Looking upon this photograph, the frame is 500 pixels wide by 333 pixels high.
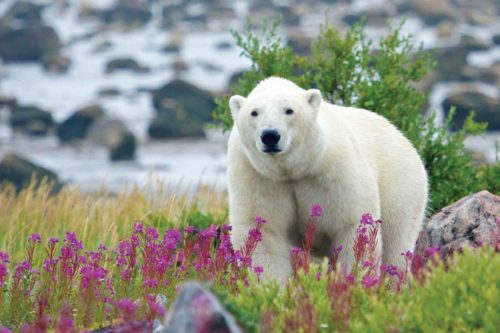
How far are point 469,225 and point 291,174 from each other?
4.08 ft

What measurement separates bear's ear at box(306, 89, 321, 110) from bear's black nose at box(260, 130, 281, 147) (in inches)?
21.5

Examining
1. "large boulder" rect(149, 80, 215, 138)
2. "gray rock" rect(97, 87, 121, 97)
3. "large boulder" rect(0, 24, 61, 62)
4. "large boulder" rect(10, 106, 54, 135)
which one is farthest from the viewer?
"large boulder" rect(0, 24, 61, 62)

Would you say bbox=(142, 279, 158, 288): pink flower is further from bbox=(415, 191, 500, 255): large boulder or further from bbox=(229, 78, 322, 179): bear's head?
bbox=(415, 191, 500, 255): large boulder

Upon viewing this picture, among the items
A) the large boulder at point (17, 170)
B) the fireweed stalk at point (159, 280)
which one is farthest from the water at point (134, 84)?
the fireweed stalk at point (159, 280)

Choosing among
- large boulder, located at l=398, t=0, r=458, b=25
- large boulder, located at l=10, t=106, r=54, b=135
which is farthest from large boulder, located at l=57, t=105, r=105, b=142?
large boulder, located at l=398, t=0, r=458, b=25

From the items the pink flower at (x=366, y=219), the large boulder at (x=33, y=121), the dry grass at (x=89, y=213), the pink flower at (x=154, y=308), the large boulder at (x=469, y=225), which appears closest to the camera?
the pink flower at (x=154, y=308)

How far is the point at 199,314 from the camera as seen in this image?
3.64 meters

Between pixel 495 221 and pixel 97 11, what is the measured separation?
4354 cm

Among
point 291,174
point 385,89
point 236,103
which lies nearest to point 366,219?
point 291,174

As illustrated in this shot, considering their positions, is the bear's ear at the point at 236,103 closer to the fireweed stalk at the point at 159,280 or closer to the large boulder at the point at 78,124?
the fireweed stalk at the point at 159,280

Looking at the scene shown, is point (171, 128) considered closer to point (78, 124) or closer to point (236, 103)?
point (78, 124)

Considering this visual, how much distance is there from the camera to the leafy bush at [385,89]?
9.04 meters

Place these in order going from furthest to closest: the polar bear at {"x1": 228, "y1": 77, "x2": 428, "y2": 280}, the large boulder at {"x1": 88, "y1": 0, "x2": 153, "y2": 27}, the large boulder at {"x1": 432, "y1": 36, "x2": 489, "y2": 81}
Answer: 1. the large boulder at {"x1": 88, "y1": 0, "x2": 153, "y2": 27}
2. the large boulder at {"x1": 432, "y1": 36, "x2": 489, "y2": 81}
3. the polar bear at {"x1": 228, "y1": 77, "x2": 428, "y2": 280}

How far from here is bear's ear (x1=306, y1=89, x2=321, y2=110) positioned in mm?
6000
